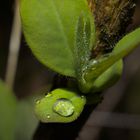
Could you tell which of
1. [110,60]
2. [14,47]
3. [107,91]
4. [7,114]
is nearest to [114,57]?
[110,60]

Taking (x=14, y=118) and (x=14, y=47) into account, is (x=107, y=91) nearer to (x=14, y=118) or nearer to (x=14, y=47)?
(x=14, y=47)

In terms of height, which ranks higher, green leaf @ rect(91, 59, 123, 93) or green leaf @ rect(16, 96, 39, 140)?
green leaf @ rect(91, 59, 123, 93)

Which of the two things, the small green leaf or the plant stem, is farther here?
the plant stem

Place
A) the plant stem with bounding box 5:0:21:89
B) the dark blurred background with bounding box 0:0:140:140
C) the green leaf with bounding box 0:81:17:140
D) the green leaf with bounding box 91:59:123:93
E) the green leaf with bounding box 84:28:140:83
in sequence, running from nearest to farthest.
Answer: the green leaf with bounding box 84:28:140:83 → the green leaf with bounding box 91:59:123:93 → the green leaf with bounding box 0:81:17:140 → the plant stem with bounding box 5:0:21:89 → the dark blurred background with bounding box 0:0:140:140

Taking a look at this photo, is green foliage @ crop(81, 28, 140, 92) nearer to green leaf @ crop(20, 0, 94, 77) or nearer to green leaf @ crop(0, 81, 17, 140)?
green leaf @ crop(20, 0, 94, 77)

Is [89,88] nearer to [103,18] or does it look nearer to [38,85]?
[103,18]

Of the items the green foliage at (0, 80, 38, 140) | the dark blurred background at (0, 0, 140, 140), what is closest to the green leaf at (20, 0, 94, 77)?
the green foliage at (0, 80, 38, 140)
